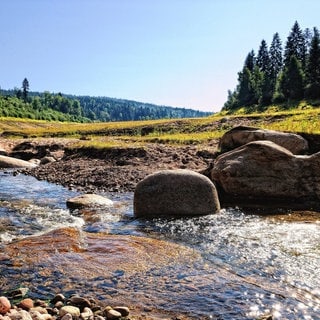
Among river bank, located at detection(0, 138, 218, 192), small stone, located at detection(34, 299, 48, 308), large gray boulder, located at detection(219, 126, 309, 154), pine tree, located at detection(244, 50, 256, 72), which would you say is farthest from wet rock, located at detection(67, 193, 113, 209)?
pine tree, located at detection(244, 50, 256, 72)

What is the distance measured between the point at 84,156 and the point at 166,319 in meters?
26.2

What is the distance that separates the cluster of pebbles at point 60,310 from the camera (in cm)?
610

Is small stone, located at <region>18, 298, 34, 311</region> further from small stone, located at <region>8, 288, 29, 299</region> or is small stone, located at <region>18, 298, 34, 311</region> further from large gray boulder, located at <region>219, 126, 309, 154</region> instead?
large gray boulder, located at <region>219, 126, 309, 154</region>

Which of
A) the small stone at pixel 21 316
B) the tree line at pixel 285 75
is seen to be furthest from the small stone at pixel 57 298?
the tree line at pixel 285 75

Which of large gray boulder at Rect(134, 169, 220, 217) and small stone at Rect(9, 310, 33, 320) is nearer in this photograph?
small stone at Rect(9, 310, 33, 320)

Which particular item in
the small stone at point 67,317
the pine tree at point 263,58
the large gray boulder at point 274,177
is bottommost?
the small stone at point 67,317

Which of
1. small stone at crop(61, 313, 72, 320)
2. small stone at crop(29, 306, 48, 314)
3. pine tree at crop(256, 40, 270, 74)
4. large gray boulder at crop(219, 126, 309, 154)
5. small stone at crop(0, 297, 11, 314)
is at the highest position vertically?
pine tree at crop(256, 40, 270, 74)

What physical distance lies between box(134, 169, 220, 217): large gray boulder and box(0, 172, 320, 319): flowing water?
589 millimetres

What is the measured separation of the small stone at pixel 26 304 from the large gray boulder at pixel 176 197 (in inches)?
299

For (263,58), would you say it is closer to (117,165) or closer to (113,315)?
(117,165)

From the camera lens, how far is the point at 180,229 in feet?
39.7

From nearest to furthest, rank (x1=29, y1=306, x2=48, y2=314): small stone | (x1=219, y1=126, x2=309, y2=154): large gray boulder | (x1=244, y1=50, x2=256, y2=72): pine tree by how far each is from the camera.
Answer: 1. (x1=29, y1=306, x2=48, y2=314): small stone
2. (x1=219, y1=126, x2=309, y2=154): large gray boulder
3. (x1=244, y1=50, x2=256, y2=72): pine tree

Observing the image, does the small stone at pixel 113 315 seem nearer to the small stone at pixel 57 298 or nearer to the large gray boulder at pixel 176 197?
the small stone at pixel 57 298

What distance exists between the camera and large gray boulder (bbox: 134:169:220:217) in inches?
551
